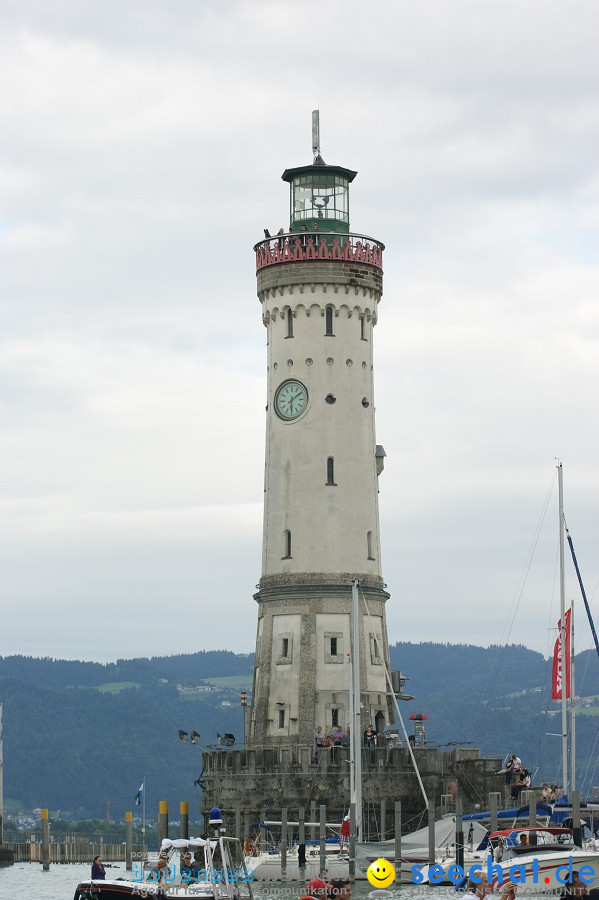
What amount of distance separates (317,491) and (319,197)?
1463 centimetres

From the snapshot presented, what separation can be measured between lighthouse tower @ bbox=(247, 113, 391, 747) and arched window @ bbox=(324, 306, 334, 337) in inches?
1.8

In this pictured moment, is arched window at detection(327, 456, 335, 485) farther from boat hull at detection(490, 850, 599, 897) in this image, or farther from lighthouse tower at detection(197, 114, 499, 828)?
boat hull at detection(490, 850, 599, 897)

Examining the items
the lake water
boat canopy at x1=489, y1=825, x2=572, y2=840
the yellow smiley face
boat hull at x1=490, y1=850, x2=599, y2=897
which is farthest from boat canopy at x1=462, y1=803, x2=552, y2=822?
boat hull at x1=490, y1=850, x2=599, y2=897

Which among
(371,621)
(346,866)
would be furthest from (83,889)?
(371,621)

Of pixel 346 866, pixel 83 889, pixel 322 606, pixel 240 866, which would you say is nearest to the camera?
pixel 83 889

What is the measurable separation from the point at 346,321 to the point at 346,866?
28152 mm

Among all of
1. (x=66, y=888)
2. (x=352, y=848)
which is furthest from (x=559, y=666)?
(x=66, y=888)

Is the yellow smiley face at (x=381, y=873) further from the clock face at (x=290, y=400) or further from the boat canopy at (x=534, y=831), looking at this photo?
the clock face at (x=290, y=400)

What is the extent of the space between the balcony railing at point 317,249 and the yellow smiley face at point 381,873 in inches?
1244

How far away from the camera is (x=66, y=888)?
99.2m

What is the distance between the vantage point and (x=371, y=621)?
90.6 metres

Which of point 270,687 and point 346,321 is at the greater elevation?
point 346,321

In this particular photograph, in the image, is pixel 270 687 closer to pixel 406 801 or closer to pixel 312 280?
pixel 406 801

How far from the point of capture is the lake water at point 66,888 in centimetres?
7131
